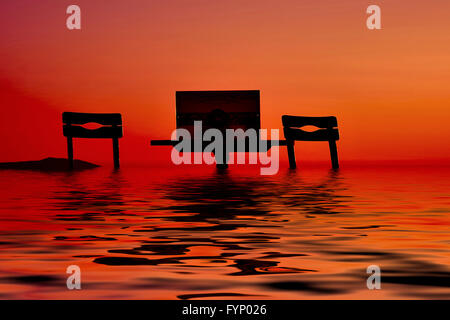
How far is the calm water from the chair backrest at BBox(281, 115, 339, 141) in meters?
7.12

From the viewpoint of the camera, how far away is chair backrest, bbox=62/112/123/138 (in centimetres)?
1346

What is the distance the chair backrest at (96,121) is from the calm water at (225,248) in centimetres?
804

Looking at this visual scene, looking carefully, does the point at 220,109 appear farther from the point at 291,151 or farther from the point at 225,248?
the point at 225,248

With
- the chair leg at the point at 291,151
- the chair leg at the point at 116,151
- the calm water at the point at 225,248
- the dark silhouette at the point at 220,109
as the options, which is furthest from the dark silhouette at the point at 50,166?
the calm water at the point at 225,248

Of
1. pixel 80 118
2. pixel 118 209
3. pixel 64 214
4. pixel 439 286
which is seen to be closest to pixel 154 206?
pixel 118 209

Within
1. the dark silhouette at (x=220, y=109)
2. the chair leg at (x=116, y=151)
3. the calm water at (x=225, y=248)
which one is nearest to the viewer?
the calm water at (x=225, y=248)

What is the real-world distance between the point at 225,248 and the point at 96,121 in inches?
430

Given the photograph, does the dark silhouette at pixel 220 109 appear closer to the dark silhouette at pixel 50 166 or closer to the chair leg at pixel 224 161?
the chair leg at pixel 224 161

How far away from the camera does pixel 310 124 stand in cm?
1272

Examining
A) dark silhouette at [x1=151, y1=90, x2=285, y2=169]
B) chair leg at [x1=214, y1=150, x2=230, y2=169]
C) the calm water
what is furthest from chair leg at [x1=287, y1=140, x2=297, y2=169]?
the calm water

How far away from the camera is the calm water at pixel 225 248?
215 cm

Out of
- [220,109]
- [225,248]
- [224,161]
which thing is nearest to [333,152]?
[224,161]

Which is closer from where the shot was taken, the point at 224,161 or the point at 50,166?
the point at 224,161
